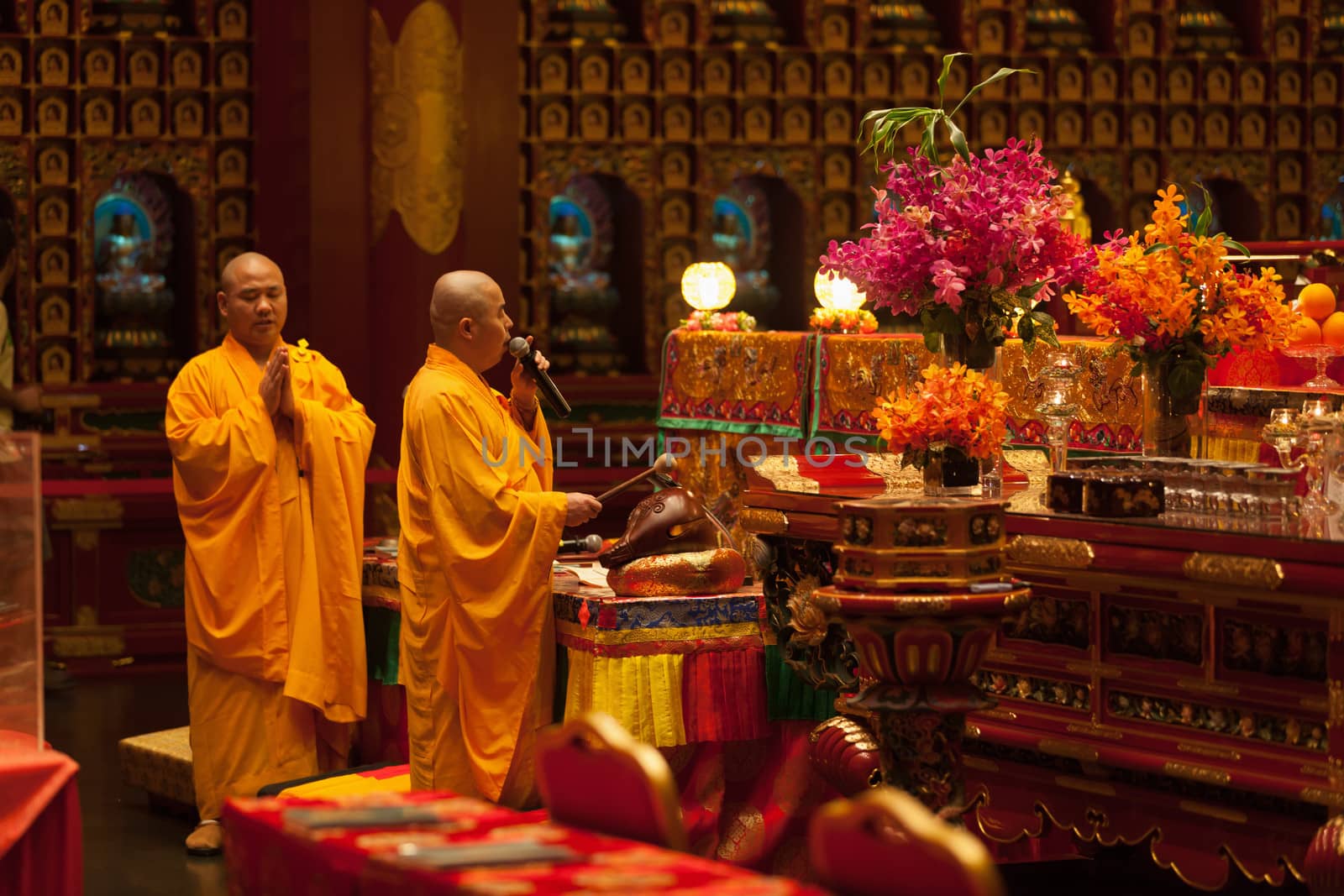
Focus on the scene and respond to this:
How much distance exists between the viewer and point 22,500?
3.31 metres

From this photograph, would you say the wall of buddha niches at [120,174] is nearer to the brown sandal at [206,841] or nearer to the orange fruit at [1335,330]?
the brown sandal at [206,841]

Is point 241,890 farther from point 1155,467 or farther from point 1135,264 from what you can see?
point 1135,264

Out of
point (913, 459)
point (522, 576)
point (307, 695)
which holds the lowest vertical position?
point (307, 695)

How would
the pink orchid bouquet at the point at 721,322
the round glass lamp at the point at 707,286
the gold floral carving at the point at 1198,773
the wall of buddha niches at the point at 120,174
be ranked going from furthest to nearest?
the wall of buddha niches at the point at 120,174
the round glass lamp at the point at 707,286
the pink orchid bouquet at the point at 721,322
the gold floral carving at the point at 1198,773

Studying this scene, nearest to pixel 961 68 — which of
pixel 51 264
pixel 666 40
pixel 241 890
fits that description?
pixel 666 40

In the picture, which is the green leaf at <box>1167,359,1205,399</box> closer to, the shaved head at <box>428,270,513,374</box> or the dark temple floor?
the dark temple floor

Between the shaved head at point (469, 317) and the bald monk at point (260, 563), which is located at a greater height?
the shaved head at point (469, 317)

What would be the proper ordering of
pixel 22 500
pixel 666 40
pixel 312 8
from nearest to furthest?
pixel 22 500 → pixel 312 8 → pixel 666 40

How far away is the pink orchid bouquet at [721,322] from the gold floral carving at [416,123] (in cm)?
155

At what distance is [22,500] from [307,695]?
2.00 m

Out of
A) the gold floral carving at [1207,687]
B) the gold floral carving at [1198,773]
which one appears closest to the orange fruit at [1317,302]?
the gold floral carving at [1207,687]

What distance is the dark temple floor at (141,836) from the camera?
446cm

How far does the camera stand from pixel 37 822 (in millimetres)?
3246

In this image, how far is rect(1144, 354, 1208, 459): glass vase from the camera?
4.02 metres
